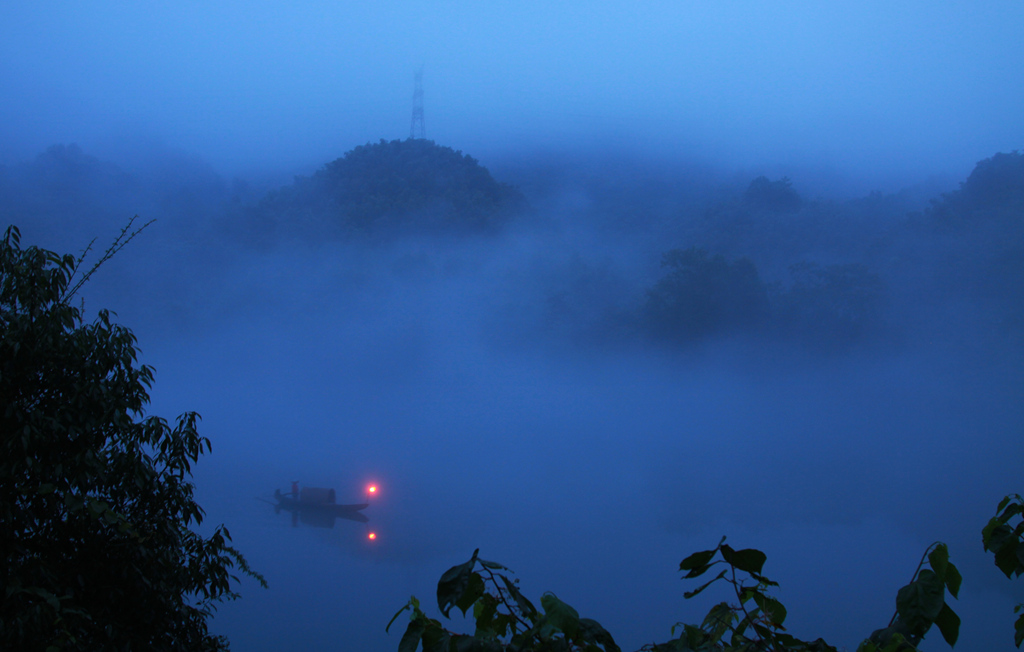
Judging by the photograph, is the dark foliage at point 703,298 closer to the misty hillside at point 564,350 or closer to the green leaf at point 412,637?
the misty hillside at point 564,350

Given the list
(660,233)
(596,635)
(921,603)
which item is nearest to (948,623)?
(921,603)

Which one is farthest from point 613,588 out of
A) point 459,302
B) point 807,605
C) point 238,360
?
point 238,360

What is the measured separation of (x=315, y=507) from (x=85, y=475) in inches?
620

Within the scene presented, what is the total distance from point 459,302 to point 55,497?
114 feet

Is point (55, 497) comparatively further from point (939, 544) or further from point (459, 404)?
point (459, 404)

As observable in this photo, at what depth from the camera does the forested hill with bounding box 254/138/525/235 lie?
116 feet

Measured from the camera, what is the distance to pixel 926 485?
23.2 metres

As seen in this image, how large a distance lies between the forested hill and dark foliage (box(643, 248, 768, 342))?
12.7 m

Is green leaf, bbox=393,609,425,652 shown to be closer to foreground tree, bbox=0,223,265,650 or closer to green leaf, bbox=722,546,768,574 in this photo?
green leaf, bbox=722,546,768,574

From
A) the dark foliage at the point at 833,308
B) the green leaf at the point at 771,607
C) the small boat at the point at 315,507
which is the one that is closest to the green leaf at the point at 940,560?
the green leaf at the point at 771,607

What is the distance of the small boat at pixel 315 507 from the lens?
17.1 meters

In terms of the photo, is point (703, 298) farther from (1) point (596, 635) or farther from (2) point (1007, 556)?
(1) point (596, 635)

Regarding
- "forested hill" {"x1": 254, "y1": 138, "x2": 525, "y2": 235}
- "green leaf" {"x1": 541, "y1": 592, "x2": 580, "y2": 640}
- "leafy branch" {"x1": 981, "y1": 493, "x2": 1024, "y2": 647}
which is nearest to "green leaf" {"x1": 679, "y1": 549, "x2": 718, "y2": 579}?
"green leaf" {"x1": 541, "y1": 592, "x2": 580, "y2": 640}

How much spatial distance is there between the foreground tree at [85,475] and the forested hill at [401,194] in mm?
32971
